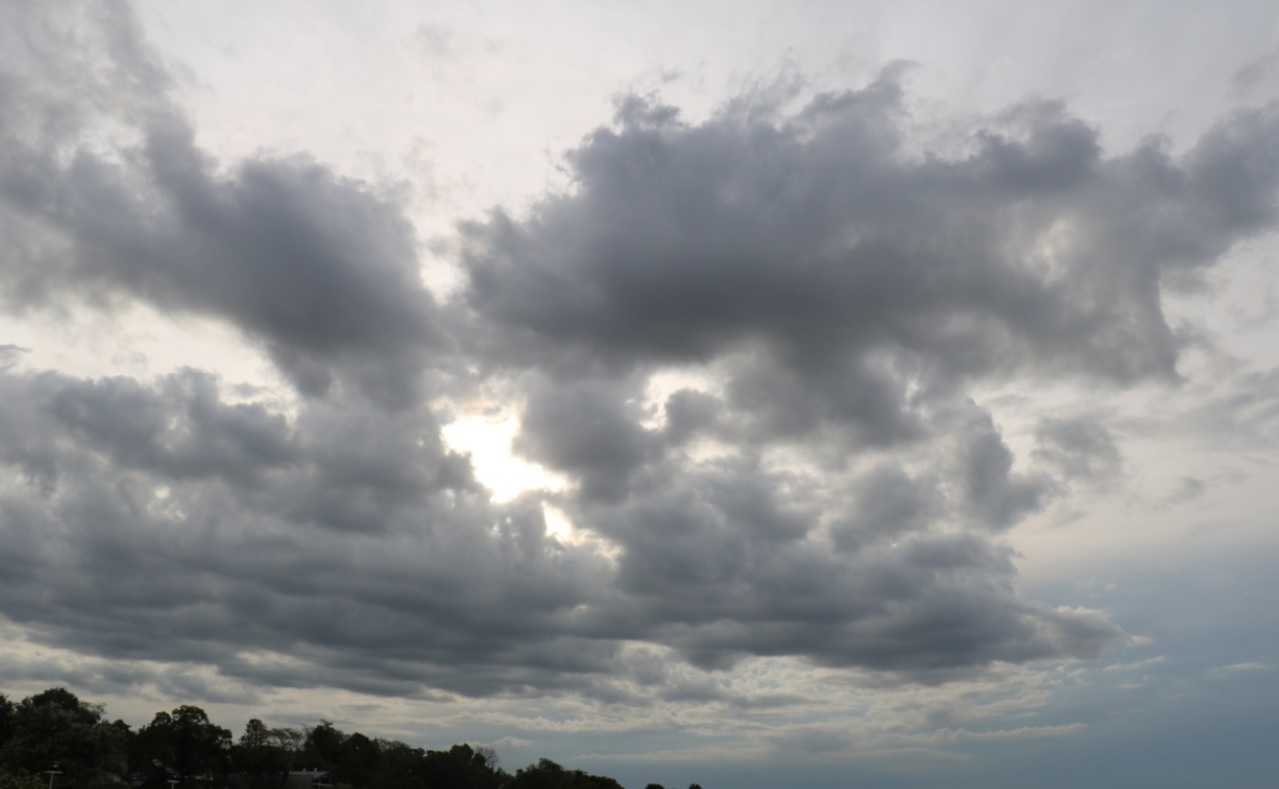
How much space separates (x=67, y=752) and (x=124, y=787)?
9819 millimetres

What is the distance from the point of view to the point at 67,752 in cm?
15450

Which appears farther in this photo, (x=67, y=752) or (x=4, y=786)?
(x=67, y=752)

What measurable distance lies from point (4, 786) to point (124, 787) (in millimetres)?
60503

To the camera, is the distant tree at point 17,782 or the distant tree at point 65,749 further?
the distant tree at point 65,749

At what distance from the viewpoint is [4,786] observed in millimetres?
102688

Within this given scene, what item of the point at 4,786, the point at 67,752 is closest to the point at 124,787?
the point at 67,752

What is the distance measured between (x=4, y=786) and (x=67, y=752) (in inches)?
2289

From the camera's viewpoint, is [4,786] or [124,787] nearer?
[4,786]

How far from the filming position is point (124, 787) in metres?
158

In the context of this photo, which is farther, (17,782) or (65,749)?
(65,749)

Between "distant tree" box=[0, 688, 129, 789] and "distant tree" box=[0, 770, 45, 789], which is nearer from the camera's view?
"distant tree" box=[0, 770, 45, 789]

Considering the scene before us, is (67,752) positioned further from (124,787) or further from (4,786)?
(4,786)
